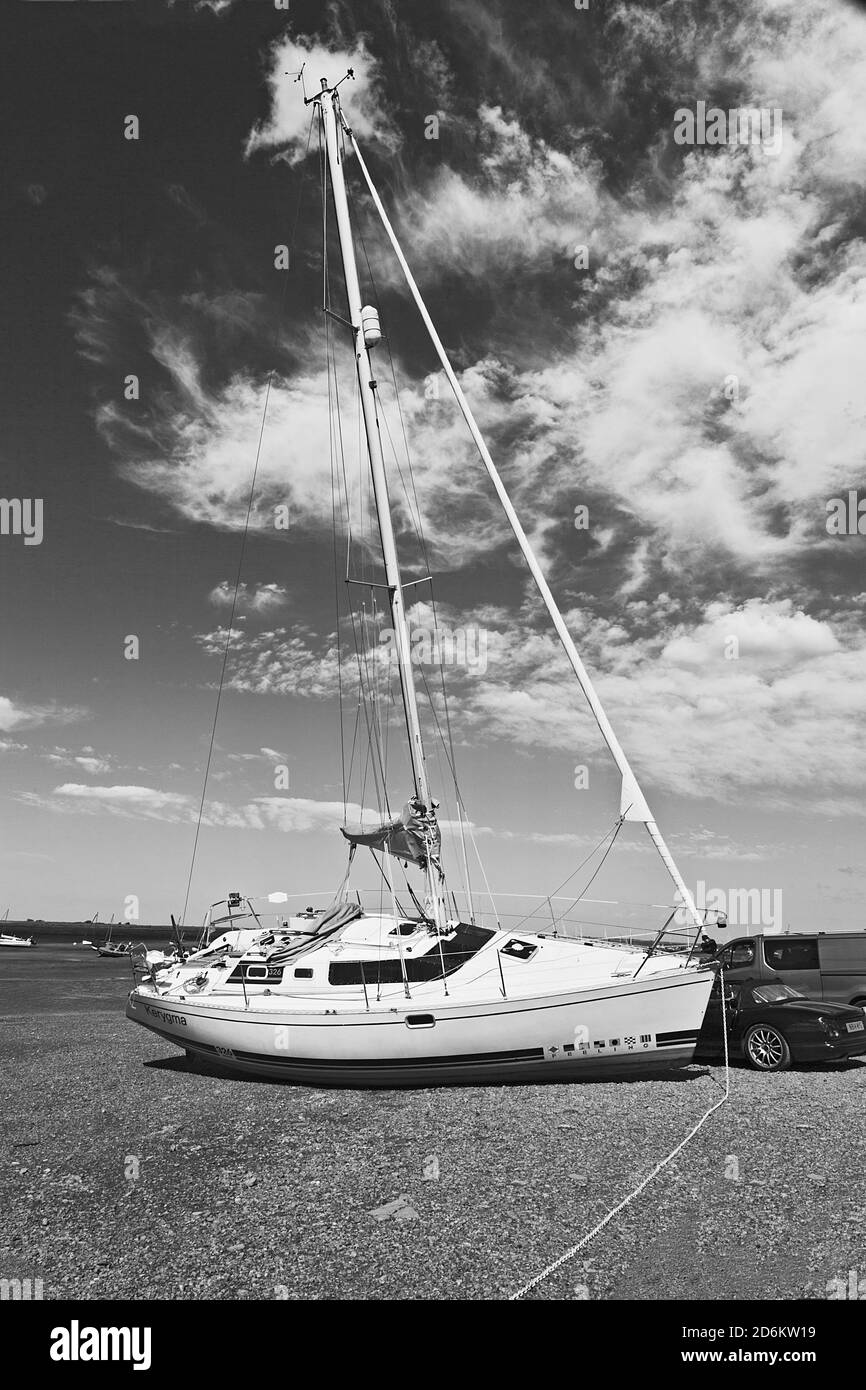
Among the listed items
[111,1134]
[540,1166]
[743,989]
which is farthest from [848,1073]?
[111,1134]

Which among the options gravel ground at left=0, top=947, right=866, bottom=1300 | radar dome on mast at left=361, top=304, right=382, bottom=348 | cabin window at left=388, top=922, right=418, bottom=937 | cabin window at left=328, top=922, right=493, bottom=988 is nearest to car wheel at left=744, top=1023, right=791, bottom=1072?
gravel ground at left=0, top=947, right=866, bottom=1300

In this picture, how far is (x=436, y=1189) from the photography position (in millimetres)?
8117

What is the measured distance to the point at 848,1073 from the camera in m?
13.4

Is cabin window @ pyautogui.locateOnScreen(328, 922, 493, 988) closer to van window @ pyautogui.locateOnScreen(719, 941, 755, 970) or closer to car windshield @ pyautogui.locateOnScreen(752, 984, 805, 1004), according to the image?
car windshield @ pyautogui.locateOnScreen(752, 984, 805, 1004)

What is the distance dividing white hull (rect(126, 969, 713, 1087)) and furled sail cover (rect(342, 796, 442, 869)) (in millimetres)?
4329

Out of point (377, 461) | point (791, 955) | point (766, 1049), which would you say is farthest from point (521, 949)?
point (377, 461)

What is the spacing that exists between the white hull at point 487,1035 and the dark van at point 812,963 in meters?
4.53

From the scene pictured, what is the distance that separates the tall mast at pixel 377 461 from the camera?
1758cm

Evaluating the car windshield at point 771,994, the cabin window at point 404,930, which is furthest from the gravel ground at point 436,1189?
the cabin window at point 404,930

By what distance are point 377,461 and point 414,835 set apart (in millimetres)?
9692

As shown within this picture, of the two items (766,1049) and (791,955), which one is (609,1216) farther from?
(791,955)

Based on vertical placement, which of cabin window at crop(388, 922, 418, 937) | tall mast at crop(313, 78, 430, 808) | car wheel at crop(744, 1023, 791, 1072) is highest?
tall mast at crop(313, 78, 430, 808)

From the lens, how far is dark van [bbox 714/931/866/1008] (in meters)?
15.9
